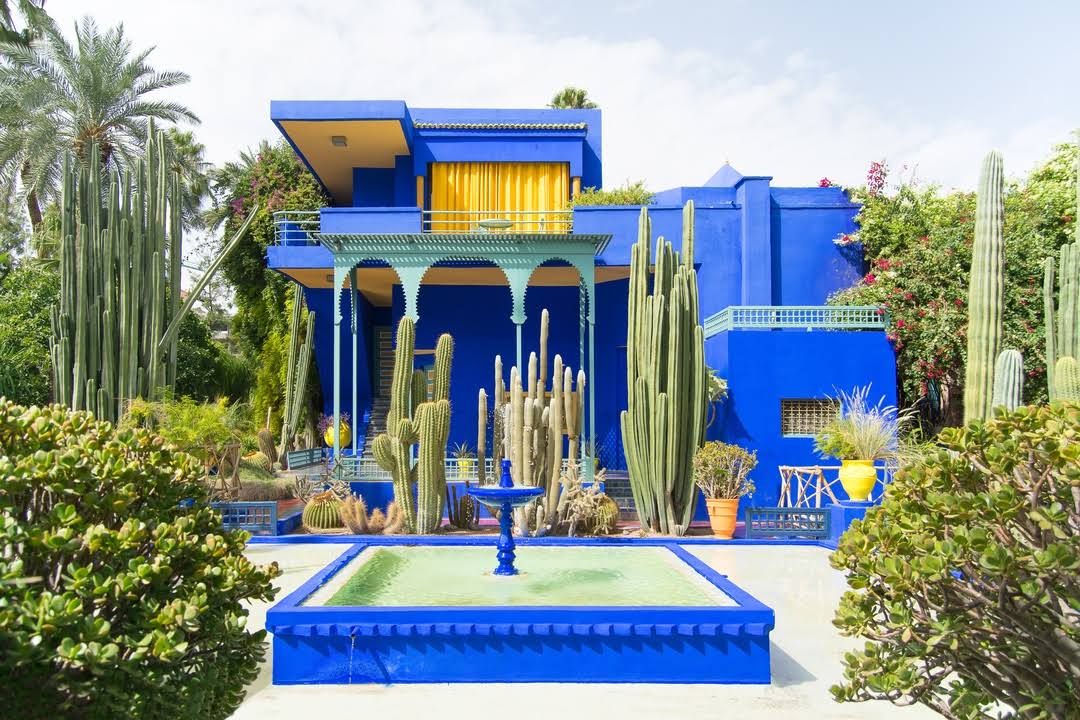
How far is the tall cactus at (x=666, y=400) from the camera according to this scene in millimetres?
10875

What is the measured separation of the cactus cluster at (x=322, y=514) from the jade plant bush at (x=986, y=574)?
9.72 metres

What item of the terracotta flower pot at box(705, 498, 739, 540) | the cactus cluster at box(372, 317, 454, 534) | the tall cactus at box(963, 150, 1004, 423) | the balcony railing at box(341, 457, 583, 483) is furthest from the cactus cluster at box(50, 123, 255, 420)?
the tall cactus at box(963, 150, 1004, 423)

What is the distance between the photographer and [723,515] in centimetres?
1134

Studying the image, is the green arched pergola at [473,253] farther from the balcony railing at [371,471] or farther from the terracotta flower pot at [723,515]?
the terracotta flower pot at [723,515]

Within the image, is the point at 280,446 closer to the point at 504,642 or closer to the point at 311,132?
the point at 311,132

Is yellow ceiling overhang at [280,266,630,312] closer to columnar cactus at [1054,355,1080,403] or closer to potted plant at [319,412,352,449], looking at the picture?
potted plant at [319,412,352,449]

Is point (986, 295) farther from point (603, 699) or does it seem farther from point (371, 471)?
point (371, 471)

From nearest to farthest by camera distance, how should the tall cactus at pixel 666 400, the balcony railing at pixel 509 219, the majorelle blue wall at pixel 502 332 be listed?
the tall cactus at pixel 666 400 < the majorelle blue wall at pixel 502 332 < the balcony railing at pixel 509 219

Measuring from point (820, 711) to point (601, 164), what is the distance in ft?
49.3

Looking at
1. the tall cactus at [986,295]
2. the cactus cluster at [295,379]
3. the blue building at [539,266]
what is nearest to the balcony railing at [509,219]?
the blue building at [539,266]

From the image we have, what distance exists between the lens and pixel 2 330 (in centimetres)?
1656

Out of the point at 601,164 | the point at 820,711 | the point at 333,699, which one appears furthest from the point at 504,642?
the point at 601,164

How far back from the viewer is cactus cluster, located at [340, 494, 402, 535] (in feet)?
37.6

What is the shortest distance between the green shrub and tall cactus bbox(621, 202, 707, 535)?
5.68 m
